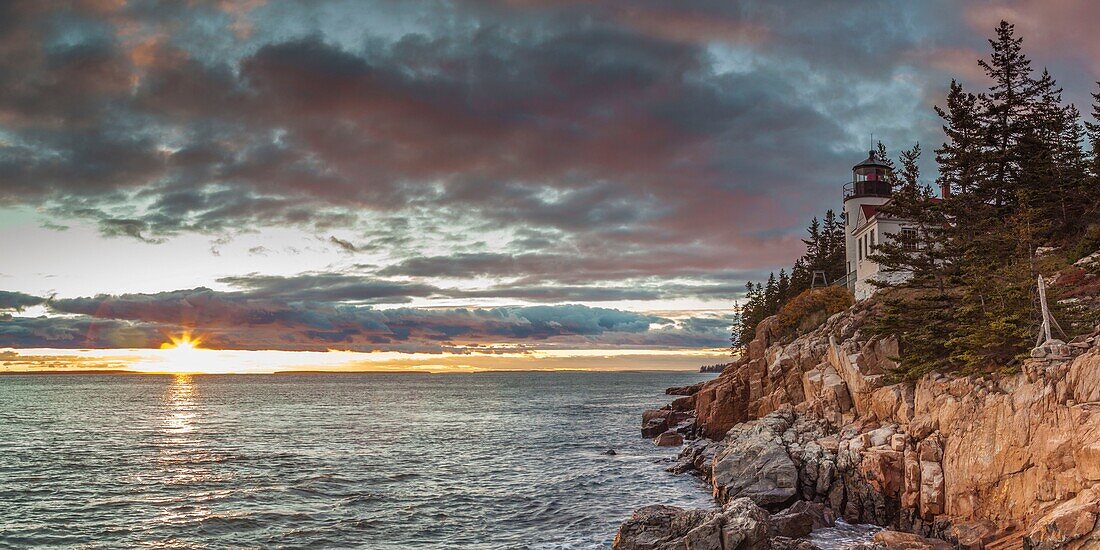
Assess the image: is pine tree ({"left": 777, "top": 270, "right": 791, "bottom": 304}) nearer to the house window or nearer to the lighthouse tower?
the lighthouse tower

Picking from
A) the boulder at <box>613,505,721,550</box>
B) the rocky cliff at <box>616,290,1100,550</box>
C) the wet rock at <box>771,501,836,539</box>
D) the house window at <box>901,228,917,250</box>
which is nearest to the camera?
the rocky cliff at <box>616,290,1100,550</box>

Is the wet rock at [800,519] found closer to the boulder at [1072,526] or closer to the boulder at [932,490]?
the boulder at [932,490]

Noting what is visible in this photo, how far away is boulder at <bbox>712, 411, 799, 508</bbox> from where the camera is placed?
2618 cm

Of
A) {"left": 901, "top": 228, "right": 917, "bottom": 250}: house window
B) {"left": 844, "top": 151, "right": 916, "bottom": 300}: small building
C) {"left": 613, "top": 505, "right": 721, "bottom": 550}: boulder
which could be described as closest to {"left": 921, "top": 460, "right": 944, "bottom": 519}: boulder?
{"left": 613, "top": 505, "right": 721, "bottom": 550}: boulder

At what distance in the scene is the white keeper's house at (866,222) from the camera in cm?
4466

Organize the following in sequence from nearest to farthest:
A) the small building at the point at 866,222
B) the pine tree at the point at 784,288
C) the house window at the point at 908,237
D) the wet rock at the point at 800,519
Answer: the wet rock at the point at 800,519, the house window at the point at 908,237, the small building at the point at 866,222, the pine tree at the point at 784,288

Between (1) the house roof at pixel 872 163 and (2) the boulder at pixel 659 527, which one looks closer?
(2) the boulder at pixel 659 527

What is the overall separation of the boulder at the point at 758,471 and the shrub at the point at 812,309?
51.8 ft

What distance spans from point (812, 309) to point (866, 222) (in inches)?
280

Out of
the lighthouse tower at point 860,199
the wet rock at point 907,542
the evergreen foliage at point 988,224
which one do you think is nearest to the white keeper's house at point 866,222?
the lighthouse tower at point 860,199

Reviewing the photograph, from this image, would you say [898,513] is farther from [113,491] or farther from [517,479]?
[113,491]

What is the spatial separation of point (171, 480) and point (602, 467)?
24.6m

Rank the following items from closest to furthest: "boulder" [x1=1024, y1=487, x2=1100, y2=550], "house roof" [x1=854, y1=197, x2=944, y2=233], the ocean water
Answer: "boulder" [x1=1024, y1=487, x2=1100, y2=550] < the ocean water < "house roof" [x1=854, y1=197, x2=944, y2=233]

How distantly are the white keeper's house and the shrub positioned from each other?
1338 mm
